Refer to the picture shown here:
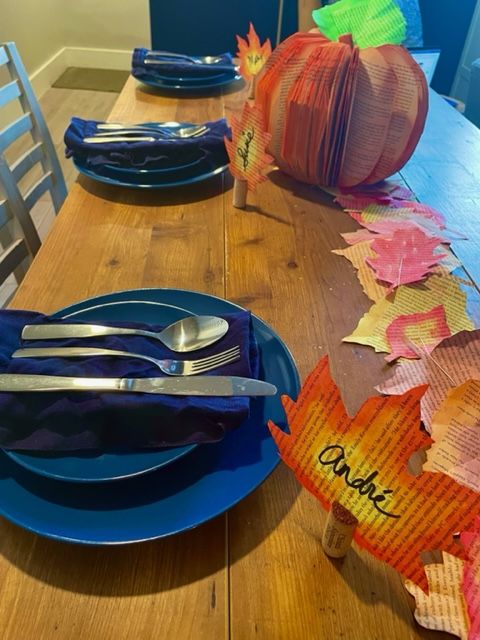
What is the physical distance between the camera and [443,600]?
39 centimetres

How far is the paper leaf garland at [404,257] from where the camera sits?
749 millimetres

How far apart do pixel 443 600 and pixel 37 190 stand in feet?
3.84

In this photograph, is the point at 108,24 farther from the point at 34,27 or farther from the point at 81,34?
the point at 34,27

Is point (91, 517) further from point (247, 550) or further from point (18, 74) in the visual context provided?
point (18, 74)

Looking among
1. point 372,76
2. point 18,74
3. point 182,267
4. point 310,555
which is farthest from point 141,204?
point 310,555

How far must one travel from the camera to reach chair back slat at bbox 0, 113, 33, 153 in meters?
1.10

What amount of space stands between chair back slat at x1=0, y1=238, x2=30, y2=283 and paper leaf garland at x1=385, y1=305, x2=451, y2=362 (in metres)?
0.75

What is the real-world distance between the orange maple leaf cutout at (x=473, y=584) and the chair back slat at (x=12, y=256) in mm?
921

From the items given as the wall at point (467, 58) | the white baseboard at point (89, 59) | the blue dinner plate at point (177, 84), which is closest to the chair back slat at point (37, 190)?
the blue dinner plate at point (177, 84)

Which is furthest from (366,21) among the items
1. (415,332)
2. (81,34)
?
(81,34)

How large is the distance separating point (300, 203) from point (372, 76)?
236 millimetres

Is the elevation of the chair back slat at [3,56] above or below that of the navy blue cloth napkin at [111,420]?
below

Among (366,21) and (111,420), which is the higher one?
(366,21)

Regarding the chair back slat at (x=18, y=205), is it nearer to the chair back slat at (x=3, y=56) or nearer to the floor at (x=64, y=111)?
the chair back slat at (x=3, y=56)
